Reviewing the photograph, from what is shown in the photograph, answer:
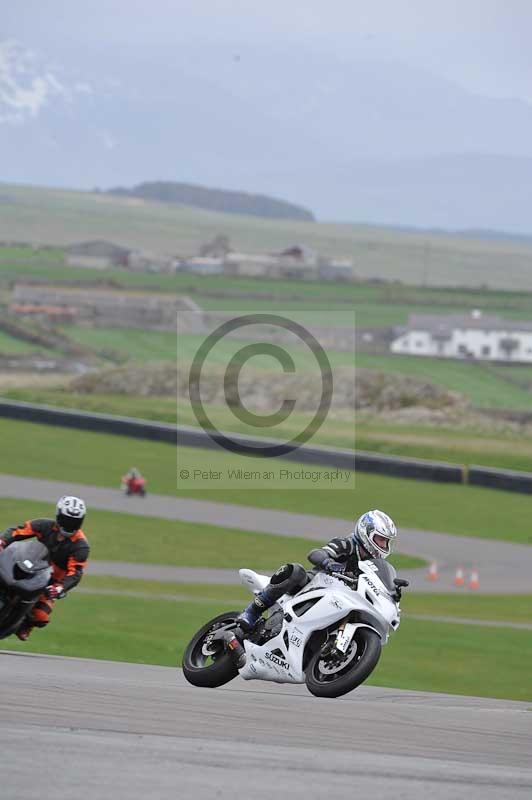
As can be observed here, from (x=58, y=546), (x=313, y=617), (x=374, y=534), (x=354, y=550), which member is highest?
(x=374, y=534)

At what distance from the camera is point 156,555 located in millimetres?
27828

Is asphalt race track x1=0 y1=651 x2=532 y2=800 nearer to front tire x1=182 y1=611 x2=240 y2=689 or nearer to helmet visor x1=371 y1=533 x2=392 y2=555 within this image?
front tire x1=182 y1=611 x2=240 y2=689

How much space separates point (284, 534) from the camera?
31688 mm

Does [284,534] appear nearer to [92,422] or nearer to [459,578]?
[459,578]

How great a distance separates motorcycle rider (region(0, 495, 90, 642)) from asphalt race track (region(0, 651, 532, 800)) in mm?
498

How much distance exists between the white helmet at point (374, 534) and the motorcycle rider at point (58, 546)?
2.54m

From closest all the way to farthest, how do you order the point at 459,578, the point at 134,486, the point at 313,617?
the point at 313,617 → the point at 459,578 → the point at 134,486

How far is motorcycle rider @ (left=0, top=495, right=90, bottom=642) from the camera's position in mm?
12391

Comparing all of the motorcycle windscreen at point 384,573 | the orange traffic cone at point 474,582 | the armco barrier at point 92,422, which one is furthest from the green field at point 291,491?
the motorcycle windscreen at point 384,573

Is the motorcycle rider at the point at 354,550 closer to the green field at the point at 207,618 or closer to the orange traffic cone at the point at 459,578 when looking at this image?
the green field at the point at 207,618

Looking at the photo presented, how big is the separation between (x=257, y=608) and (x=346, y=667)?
4.35 feet

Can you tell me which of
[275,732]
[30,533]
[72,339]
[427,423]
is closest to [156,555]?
[30,533]

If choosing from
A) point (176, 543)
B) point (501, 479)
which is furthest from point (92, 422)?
point (176, 543)

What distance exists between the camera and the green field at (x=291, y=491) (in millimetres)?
35844
